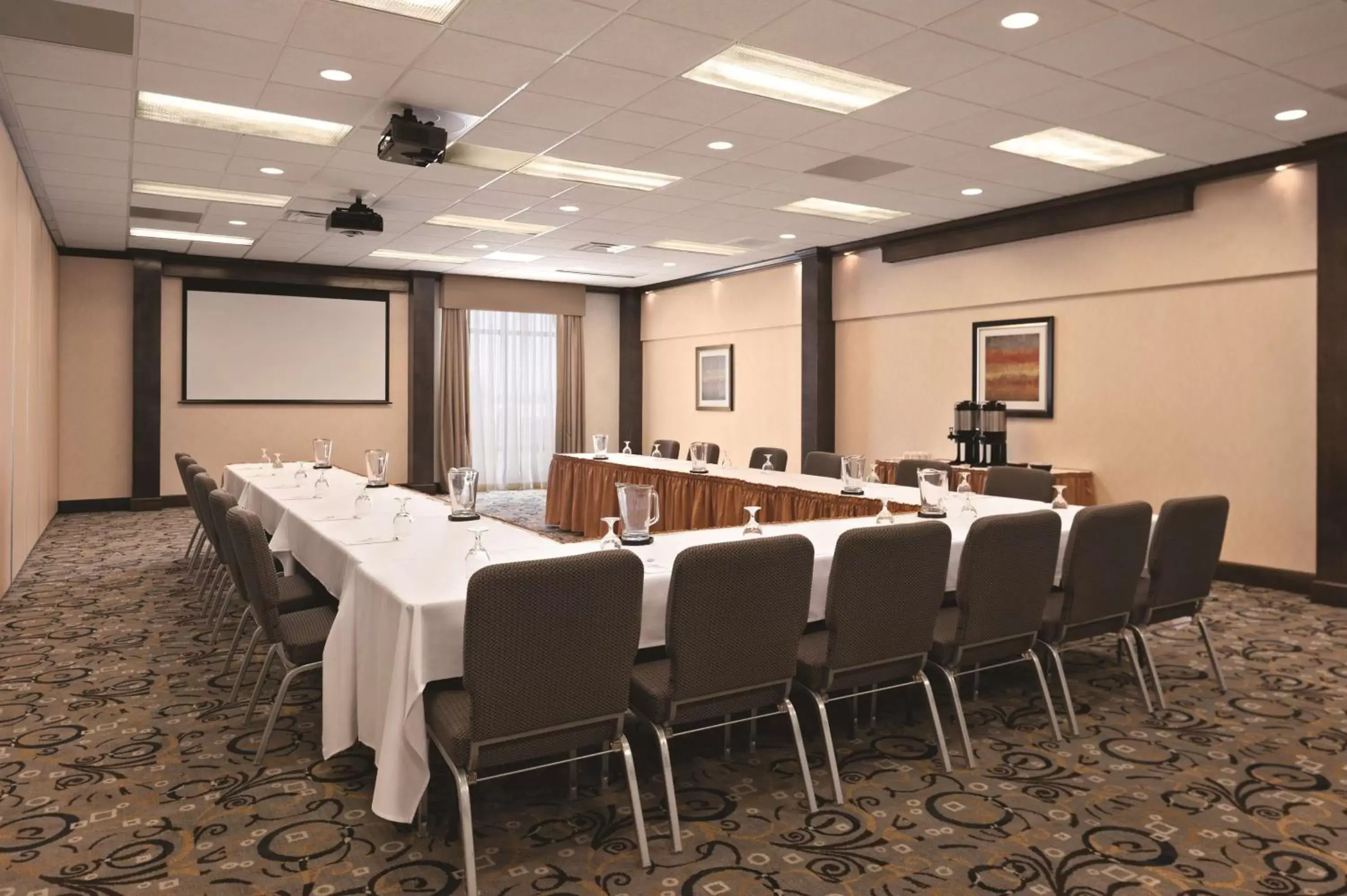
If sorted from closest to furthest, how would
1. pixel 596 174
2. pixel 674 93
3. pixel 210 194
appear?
pixel 674 93, pixel 596 174, pixel 210 194

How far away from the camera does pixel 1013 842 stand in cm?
256

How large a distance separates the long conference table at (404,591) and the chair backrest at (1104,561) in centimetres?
40

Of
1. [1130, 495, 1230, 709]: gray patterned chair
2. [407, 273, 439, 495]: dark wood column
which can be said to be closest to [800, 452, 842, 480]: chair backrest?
[1130, 495, 1230, 709]: gray patterned chair

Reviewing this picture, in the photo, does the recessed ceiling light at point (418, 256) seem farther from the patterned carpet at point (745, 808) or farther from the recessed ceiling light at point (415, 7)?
the patterned carpet at point (745, 808)

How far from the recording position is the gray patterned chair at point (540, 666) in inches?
85.1

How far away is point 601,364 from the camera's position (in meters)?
13.2

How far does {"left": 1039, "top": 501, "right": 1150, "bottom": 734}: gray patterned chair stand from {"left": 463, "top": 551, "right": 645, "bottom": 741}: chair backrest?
5.96ft

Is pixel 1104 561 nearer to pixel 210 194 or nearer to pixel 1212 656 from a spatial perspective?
pixel 1212 656

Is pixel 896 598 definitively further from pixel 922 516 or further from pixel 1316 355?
pixel 1316 355

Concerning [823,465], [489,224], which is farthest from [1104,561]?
[489,224]

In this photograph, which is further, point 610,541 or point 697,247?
point 697,247

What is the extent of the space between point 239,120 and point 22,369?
8.30 feet

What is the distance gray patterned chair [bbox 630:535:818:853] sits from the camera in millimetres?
2451

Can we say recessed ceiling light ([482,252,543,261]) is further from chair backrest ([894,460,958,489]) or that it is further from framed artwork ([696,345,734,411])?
chair backrest ([894,460,958,489])
